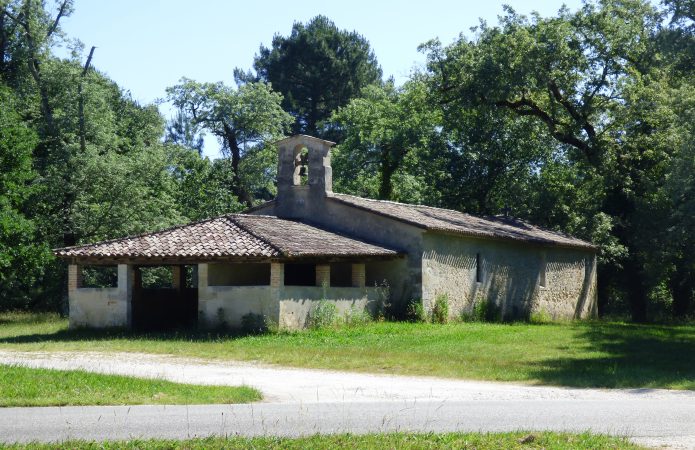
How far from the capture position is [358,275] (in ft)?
97.7

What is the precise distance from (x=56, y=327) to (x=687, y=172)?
65.9ft

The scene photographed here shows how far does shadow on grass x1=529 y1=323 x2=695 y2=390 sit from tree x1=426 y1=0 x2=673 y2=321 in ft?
40.4

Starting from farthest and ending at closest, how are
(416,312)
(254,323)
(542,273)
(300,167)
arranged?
(542,273), (300,167), (416,312), (254,323)

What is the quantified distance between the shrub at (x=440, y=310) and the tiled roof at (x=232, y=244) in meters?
2.54

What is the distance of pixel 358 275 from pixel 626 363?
11.1m

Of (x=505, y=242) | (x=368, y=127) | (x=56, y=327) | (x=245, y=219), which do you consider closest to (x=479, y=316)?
(x=505, y=242)

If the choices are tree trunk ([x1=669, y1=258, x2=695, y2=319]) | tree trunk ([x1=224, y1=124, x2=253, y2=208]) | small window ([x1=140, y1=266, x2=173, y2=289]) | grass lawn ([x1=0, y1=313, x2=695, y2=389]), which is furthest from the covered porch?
tree trunk ([x1=224, y1=124, x2=253, y2=208])

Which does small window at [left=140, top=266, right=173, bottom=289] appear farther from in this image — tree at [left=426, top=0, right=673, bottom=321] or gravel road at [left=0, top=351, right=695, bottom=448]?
gravel road at [left=0, top=351, right=695, bottom=448]

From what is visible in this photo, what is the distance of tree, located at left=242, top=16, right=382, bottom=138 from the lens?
68.9 m

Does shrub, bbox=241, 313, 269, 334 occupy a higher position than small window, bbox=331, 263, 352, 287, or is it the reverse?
small window, bbox=331, 263, 352, 287

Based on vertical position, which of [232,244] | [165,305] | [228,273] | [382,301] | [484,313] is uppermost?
[232,244]

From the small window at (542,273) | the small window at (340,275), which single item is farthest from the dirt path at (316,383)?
the small window at (542,273)

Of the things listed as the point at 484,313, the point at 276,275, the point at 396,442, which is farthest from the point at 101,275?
the point at 396,442

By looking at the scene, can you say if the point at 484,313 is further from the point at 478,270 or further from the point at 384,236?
the point at 384,236
